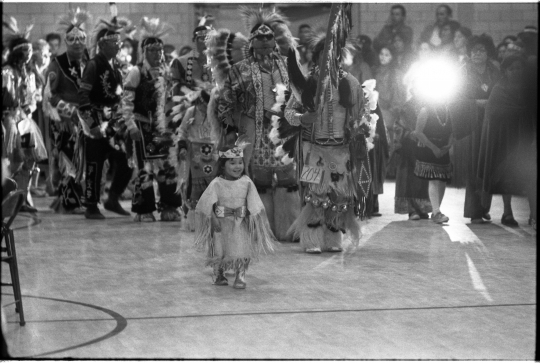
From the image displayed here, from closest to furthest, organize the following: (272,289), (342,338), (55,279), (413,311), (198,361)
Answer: (198,361)
(342,338)
(413,311)
(272,289)
(55,279)


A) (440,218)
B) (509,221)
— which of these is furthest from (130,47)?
(509,221)

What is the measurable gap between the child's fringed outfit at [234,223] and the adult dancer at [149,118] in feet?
10.0

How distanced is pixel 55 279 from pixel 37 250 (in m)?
1.23

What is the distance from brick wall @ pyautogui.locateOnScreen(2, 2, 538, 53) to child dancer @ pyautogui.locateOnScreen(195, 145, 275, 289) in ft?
30.5

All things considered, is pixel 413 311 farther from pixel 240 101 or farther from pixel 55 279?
pixel 240 101

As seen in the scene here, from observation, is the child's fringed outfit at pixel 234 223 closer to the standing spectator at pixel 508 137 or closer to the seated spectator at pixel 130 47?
the standing spectator at pixel 508 137

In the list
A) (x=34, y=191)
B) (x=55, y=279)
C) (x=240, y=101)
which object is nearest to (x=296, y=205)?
(x=240, y=101)

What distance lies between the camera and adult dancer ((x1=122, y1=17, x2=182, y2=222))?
8.80 metres

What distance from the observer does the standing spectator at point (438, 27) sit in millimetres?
13139

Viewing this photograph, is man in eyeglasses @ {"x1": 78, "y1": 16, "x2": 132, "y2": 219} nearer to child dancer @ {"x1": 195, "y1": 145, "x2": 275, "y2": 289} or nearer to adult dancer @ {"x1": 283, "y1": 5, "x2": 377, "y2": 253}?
adult dancer @ {"x1": 283, "y1": 5, "x2": 377, "y2": 253}

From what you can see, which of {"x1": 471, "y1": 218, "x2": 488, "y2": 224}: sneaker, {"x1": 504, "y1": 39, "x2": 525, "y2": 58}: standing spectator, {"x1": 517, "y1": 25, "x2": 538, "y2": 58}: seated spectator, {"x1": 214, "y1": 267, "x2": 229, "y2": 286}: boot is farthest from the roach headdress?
{"x1": 214, "y1": 267, "x2": 229, "y2": 286}: boot

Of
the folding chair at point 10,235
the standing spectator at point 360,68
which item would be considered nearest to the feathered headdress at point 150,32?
the standing spectator at point 360,68

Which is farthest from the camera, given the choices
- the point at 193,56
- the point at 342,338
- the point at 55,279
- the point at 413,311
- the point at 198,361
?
the point at 193,56

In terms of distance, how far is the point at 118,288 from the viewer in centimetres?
577
